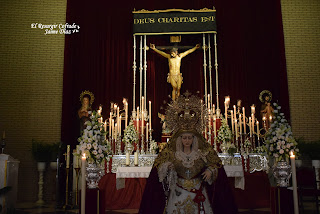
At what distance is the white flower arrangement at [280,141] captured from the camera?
14.3ft

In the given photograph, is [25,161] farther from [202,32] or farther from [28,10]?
[202,32]

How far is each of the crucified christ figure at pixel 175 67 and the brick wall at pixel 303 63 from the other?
292 cm

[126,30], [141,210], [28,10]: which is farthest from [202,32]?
[141,210]

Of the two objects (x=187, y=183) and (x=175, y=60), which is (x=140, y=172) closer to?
(x=187, y=183)

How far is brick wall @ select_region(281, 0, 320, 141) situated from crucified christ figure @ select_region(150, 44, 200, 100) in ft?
9.57

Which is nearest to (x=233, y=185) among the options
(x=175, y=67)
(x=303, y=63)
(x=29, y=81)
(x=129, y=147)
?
(x=129, y=147)

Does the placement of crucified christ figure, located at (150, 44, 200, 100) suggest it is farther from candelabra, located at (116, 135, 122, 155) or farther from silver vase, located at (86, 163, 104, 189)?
silver vase, located at (86, 163, 104, 189)

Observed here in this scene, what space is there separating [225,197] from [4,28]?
8.53 m

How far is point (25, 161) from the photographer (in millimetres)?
8766

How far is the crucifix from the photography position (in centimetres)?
894

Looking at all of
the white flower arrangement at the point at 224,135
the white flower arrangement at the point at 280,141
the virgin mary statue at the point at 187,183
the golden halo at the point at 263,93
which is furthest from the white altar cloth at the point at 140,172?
the golden halo at the point at 263,93

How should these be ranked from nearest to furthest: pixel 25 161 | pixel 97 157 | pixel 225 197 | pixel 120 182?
pixel 225 197 → pixel 97 157 → pixel 120 182 → pixel 25 161

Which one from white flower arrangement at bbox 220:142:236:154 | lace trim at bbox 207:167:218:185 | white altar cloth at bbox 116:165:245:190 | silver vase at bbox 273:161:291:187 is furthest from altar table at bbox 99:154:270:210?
lace trim at bbox 207:167:218:185

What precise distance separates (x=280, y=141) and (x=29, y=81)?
7360 millimetres
